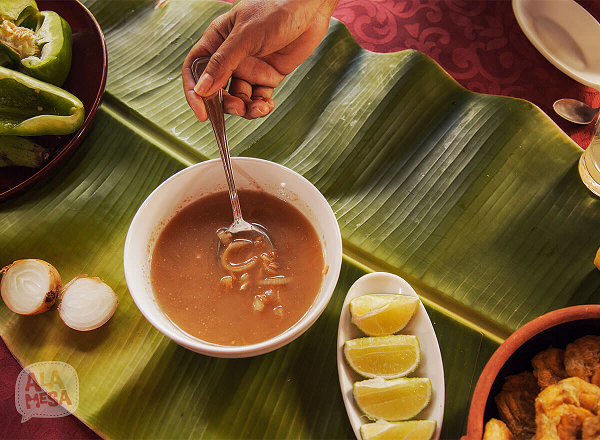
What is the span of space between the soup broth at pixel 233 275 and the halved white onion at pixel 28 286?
49cm

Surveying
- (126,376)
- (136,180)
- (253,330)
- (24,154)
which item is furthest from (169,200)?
(24,154)

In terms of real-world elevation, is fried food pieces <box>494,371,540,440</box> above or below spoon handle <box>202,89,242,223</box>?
below

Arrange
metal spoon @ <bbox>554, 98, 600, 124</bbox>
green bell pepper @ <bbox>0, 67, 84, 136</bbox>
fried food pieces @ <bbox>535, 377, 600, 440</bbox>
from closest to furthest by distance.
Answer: fried food pieces @ <bbox>535, 377, 600, 440</bbox> < green bell pepper @ <bbox>0, 67, 84, 136</bbox> < metal spoon @ <bbox>554, 98, 600, 124</bbox>

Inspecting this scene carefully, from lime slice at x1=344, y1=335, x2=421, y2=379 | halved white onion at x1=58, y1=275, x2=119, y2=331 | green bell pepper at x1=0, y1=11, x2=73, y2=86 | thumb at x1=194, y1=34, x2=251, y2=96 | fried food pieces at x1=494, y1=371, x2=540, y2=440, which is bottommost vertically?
halved white onion at x1=58, y1=275, x2=119, y2=331

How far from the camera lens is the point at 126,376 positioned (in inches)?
63.4

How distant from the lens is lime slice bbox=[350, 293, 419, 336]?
61.8 inches

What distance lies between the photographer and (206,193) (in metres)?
1.71

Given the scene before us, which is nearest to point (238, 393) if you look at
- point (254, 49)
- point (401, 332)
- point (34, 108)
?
point (401, 332)

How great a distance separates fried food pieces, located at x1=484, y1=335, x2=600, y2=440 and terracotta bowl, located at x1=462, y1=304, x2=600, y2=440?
0.08 ft

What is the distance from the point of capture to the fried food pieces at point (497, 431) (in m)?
1.22

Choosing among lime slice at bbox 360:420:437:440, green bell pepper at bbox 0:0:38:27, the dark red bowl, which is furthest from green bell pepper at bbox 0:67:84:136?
lime slice at bbox 360:420:437:440

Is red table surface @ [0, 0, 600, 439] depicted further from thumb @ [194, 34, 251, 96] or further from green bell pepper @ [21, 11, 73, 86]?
green bell pepper @ [21, 11, 73, 86]

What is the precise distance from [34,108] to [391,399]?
2.05 metres

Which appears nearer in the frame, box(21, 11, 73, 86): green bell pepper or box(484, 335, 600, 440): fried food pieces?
box(484, 335, 600, 440): fried food pieces
